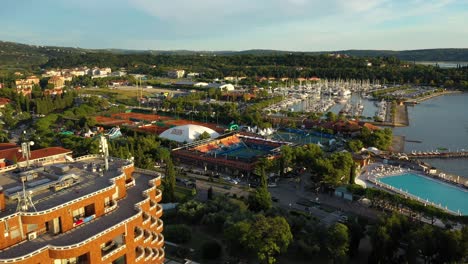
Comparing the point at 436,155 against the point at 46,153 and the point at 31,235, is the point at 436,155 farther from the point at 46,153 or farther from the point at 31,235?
the point at 31,235

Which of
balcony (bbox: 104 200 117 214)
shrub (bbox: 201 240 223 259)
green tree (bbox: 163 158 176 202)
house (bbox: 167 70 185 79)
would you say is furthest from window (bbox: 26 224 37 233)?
house (bbox: 167 70 185 79)

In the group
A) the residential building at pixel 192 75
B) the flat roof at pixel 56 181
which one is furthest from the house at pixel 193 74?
the flat roof at pixel 56 181

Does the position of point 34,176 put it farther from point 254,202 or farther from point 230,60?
point 230,60

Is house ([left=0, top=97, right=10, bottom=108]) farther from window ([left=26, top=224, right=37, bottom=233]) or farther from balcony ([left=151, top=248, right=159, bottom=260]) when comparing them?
window ([left=26, top=224, right=37, bottom=233])

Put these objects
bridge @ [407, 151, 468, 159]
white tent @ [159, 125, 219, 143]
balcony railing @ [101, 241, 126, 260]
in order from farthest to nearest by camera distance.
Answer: white tent @ [159, 125, 219, 143]
bridge @ [407, 151, 468, 159]
balcony railing @ [101, 241, 126, 260]

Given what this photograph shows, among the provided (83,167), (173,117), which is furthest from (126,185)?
(173,117)

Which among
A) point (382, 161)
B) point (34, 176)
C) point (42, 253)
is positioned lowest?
point (382, 161)

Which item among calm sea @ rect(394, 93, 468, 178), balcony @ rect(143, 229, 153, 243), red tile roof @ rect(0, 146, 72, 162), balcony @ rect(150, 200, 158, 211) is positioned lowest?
calm sea @ rect(394, 93, 468, 178)
